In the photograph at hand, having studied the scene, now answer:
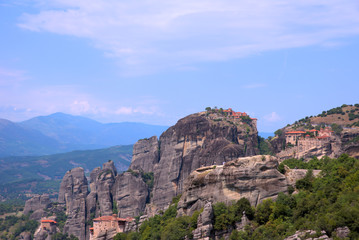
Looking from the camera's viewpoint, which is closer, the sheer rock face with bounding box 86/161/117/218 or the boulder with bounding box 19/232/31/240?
the boulder with bounding box 19/232/31/240

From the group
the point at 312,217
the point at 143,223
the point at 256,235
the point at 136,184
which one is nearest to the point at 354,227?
the point at 312,217

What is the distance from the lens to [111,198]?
128 meters

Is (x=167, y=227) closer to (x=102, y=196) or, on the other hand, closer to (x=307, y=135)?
(x=307, y=135)

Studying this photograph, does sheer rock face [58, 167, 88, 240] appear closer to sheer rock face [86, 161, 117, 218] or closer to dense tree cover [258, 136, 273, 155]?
sheer rock face [86, 161, 117, 218]

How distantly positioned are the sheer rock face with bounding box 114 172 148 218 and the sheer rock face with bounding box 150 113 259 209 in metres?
3.07

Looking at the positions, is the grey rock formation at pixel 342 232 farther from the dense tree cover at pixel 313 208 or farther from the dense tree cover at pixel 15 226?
the dense tree cover at pixel 15 226

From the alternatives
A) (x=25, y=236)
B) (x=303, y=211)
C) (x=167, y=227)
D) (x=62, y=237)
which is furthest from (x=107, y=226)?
(x=25, y=236)

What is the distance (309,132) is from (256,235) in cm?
6463

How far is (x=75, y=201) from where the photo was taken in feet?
421

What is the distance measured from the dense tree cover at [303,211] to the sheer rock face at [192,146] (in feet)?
202

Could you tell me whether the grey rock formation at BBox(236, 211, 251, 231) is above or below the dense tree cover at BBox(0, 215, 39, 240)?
above

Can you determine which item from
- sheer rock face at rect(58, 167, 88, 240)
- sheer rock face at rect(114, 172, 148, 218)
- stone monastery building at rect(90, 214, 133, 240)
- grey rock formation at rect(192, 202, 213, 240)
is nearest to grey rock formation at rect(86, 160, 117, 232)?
sheer rock face at rect(58, 167, 88, 240)

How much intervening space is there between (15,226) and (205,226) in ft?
272

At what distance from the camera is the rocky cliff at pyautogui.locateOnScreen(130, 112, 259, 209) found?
403 ft
